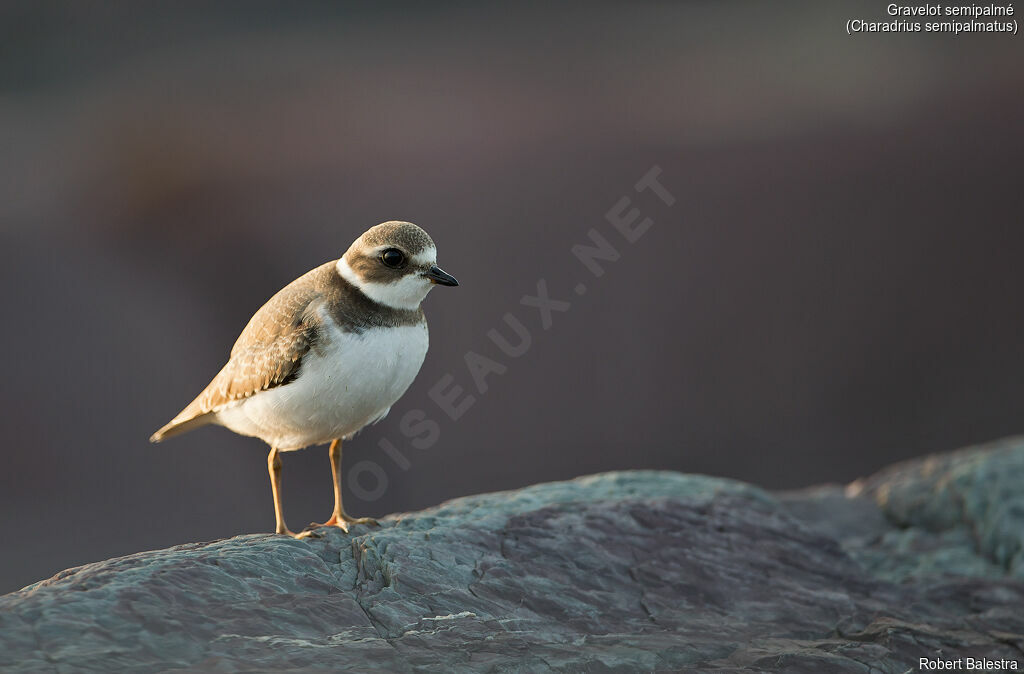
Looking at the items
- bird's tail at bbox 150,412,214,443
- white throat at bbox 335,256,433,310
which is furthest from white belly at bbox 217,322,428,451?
bird's tail at bbox 150,412,214,443

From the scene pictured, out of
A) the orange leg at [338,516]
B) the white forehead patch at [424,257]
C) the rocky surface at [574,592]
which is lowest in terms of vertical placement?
the rocky surface at [574,592]

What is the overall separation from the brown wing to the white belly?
58mm

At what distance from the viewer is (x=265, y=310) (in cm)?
518

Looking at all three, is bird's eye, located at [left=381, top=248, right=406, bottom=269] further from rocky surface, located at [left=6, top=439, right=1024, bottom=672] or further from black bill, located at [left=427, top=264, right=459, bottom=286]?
rocky surface, located at [left=6, top=439, right=1024, bottom=672]

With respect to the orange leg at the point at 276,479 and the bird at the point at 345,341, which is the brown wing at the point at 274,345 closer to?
the bird at the point at 345,341

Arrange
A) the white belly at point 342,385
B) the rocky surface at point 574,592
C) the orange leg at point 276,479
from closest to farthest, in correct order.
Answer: the rocky surface at point 574,592 → the white belly at point 342,385 → the orange leg at point 276,479

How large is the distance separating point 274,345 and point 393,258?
773 millimetres

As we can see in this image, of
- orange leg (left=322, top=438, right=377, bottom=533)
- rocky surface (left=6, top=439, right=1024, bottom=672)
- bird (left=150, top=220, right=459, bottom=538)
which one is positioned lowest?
rocky surface (left=6, top=439, right=1024, bottom=672)

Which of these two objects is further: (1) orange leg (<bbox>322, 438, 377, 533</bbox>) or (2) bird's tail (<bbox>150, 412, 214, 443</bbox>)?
(2) bird's tail (<bbox>150, 412, 214, 443</bbox>)

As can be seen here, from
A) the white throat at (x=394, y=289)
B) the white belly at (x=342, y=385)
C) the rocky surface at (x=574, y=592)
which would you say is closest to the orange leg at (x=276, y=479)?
the white belly at (x=342, y=385)

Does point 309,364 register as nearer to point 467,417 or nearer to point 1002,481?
point 1002,481

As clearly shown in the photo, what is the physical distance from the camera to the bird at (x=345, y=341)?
480cm

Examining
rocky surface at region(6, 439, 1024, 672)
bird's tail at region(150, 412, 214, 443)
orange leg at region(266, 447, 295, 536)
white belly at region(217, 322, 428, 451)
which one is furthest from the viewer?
bird's tail at region(150, 412, 214, 443)

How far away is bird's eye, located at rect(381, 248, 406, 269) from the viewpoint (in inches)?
189
